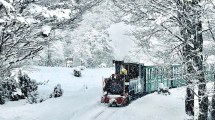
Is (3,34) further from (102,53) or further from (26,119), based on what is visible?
(102,53)

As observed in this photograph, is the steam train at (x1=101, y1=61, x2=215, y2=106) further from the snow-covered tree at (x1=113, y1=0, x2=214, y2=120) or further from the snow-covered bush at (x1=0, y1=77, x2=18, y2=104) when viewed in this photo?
the snow-covered bush at (x1=0, y1=77, x2=18, y2=104)

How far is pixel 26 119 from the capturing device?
17.3 meters

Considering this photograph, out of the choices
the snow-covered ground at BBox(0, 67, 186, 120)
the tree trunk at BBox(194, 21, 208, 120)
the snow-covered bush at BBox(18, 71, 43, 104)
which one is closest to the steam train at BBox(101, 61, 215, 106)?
the snow-covered ground at BBox(0, 67, 186, 120)

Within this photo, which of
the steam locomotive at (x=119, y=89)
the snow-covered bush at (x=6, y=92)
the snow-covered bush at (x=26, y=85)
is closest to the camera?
the steam locomotive at (x=119, y=89)

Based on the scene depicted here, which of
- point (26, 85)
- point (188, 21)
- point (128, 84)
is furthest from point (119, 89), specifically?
point (188, 21)

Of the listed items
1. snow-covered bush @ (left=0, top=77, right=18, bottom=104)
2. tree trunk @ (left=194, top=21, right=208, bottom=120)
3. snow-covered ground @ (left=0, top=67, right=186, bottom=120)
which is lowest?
snow-covered ground @ (left=0, top=67, right=186, bottom=120)

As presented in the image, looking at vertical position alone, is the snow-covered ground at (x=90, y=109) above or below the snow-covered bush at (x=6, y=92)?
below

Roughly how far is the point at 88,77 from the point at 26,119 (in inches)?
806

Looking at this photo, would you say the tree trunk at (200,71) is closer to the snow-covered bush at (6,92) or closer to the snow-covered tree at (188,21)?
the snow-covered tree at (188,21)

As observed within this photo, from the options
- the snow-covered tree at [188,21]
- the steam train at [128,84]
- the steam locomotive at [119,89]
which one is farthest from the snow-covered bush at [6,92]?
the snow-covered tree at [188,21]

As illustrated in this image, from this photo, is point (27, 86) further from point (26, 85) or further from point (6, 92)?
point (6, 92)

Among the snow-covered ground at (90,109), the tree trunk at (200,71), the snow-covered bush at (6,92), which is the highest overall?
the tree trunk at (200,71)

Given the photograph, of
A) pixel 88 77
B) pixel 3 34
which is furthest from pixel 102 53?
pixel 3 34

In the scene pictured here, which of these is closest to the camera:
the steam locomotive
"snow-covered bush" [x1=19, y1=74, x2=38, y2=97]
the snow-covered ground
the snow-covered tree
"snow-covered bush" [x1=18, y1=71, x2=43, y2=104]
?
the snow-covered tree
